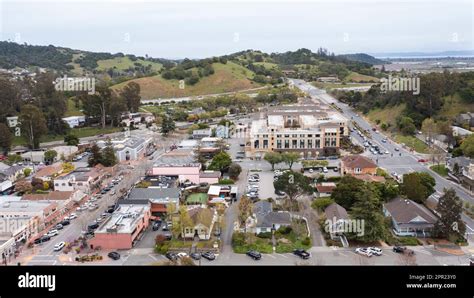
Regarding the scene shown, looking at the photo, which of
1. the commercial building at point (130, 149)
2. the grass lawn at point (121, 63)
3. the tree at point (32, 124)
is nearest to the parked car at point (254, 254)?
Answer: the commercial building at point (130, 149)

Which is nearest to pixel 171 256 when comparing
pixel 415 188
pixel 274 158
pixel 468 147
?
pixel 415 188

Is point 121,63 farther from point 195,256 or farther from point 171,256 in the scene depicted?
point 195,256

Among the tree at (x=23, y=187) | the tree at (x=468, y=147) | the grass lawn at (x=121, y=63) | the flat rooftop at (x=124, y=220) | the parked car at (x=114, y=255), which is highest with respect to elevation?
the grass lawn at (x=121, y=63)

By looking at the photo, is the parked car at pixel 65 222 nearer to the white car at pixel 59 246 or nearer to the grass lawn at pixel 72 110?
the white car at pixel 59 246

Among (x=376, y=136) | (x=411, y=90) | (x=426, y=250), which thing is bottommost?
(x=426, y=250)

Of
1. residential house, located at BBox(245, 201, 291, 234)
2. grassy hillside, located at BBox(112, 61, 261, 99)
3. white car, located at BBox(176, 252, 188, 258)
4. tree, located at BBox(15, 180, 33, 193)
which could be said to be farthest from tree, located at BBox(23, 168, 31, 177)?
grassy hillside, located at BBox(112, 61, 261, 99)
